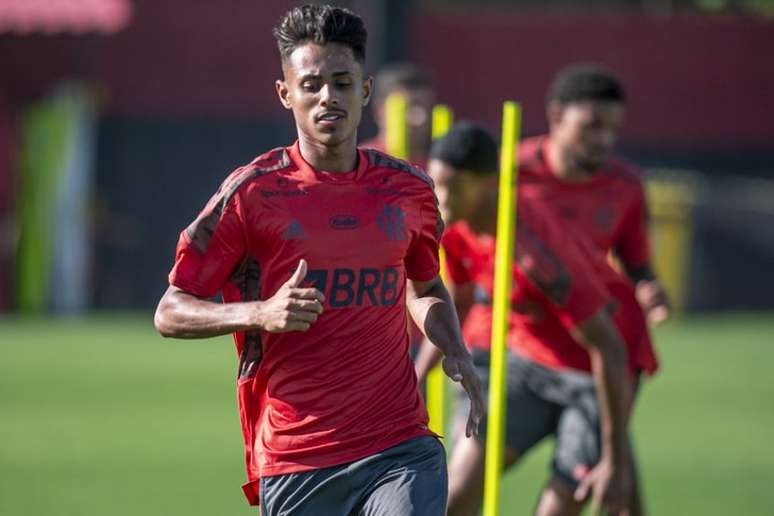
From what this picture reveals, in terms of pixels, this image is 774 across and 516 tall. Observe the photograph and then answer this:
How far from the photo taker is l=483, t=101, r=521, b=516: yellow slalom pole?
6.59 metres

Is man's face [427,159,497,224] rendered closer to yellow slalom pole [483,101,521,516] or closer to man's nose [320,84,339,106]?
yellow slalom pole [483,101,521,516]

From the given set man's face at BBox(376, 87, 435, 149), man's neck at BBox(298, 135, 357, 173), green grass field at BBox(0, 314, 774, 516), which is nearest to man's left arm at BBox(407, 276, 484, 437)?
man's neck at BBox(298, 135, 357, 173)

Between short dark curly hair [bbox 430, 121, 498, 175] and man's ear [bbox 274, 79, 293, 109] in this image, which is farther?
short dark curly hair [bbox 430, 121, 498, 175]

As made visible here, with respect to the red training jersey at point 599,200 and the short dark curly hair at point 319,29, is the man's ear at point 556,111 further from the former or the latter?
the short dark curly hair at point 319,29

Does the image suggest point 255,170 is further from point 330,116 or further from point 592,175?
point 592,175

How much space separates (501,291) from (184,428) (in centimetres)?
692

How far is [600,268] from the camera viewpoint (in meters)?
7.39

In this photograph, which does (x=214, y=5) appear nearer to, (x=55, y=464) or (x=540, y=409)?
(x=55, y=464)

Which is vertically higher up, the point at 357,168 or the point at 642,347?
the point at 357,168

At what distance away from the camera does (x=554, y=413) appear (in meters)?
7.47

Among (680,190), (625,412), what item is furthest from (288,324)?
(680,190)

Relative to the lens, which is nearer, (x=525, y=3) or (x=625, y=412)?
(x=625, y=412)

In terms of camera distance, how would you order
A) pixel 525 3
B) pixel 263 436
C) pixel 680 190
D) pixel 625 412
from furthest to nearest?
pixel 525 3 → pixel 680 190 → pixel 625 412 → pixel 263 436

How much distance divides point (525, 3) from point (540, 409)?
22.1 metres
